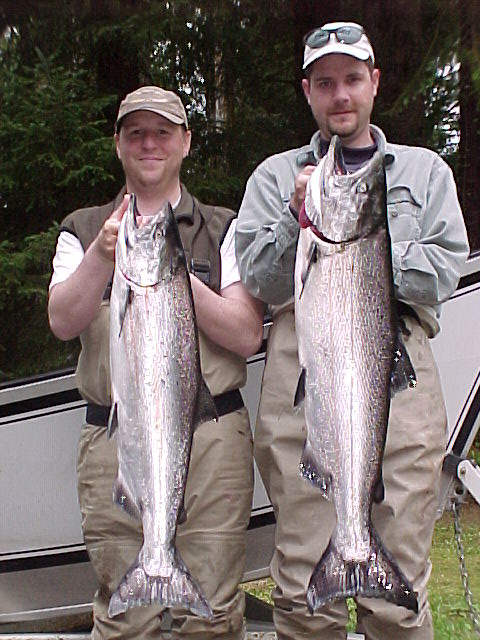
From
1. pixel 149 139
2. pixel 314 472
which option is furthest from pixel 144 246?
pixel 314 472

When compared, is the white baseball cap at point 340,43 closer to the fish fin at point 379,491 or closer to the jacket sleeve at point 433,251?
the jacket sleeve at point 433,251

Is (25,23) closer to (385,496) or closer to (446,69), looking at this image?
(446,69)

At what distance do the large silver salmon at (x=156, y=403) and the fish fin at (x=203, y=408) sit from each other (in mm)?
15

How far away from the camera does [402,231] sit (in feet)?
9.76

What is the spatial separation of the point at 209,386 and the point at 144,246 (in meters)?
0.73

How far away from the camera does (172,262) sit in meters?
2.66

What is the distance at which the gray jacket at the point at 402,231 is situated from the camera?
9.45 ft

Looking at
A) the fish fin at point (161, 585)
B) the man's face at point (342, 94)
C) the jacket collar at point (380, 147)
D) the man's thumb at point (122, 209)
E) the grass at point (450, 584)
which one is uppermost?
the man's face at point (342, 94)

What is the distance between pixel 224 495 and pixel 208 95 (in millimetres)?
2287

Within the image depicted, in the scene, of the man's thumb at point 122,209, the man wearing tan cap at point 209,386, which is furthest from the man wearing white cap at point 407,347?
the man's thumb at point 122,209

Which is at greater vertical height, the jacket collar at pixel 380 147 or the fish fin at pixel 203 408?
the jacket collar at pixel 380 147

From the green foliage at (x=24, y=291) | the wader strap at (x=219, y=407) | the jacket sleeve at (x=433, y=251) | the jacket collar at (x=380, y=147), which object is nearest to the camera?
the jacket sleeve at (x=433, y=251)

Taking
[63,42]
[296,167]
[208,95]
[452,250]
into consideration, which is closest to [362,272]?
[452,250]

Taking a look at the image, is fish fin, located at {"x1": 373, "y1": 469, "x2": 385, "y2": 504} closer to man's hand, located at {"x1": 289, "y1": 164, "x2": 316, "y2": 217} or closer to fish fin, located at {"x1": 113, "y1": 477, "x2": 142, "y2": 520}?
fish fin, located at {"x1": 113, "y1": 477, "x2": 142, "y2": 520}
